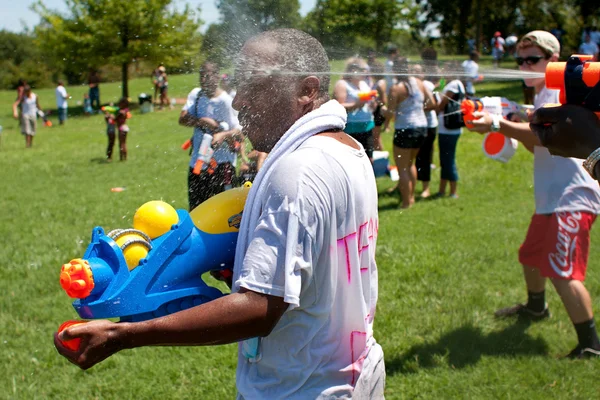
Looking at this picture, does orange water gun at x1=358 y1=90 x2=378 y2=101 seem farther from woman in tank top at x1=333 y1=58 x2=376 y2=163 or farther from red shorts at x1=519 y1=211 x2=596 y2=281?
red shorts at x1=519 y1=211 x2=596 y2=281

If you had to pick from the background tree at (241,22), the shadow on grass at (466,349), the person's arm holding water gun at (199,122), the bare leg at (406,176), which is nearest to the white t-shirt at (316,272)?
the background tree at (241,22)

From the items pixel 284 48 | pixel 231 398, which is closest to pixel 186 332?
pixel 284 48

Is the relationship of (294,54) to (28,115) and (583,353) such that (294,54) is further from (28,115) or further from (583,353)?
(28,115)

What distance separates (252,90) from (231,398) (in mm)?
2354

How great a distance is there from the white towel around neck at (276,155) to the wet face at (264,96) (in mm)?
88

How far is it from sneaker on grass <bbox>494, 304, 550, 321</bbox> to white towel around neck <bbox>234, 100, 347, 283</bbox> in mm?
3426

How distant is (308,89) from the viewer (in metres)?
1.96

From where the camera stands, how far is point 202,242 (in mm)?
1965

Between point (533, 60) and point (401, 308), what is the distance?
2056 mm

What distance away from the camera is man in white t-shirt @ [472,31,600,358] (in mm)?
4172

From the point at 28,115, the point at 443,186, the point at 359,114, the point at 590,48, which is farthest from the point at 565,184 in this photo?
the point at 28,115

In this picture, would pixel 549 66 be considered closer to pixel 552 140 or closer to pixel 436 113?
pixel 552 140

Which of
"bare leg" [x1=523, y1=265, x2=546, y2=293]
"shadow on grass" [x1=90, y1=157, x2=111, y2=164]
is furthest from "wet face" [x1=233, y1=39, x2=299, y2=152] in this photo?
"shadow on grass" [x1=90, y1=157, x2=111, y2=164]

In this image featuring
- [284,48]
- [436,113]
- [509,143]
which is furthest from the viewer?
[436,113]
